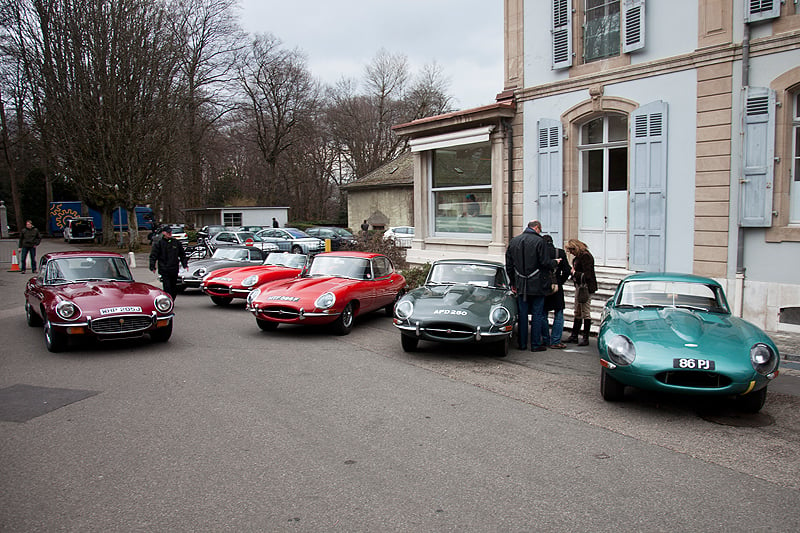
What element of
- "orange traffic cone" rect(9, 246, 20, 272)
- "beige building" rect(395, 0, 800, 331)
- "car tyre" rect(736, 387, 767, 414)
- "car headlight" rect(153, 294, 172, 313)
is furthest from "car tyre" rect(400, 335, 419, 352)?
"orange traffic cone" rect(9, 246, 20, 272)

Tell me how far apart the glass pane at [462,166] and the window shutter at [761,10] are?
19.2 feet

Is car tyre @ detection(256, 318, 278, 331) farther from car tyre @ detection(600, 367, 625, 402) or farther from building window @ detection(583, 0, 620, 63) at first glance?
building window @ detection(583, 0, 620, 63)

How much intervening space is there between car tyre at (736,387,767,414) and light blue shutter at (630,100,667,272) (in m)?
5.80

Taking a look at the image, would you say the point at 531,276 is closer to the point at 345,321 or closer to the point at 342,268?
the point at 345,321

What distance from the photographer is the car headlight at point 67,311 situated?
799 cm

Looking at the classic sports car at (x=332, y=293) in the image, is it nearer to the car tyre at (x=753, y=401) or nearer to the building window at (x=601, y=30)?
the car tyre at (x=753, y=401)

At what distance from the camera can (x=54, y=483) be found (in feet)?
13.2

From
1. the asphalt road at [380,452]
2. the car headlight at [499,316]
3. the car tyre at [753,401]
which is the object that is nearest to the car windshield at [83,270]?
the asphalt road at [380,452]

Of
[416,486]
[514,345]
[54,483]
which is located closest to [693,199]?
[514,345]

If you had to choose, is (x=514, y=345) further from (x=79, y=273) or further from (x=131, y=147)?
(x=131, y=147)

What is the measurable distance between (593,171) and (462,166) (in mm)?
3535

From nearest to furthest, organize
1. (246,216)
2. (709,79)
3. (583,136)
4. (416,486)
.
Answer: (416,486)
(709,79)
(583,136)
(246,216)

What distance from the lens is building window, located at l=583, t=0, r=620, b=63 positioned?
38.3ft

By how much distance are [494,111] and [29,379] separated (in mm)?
10345
